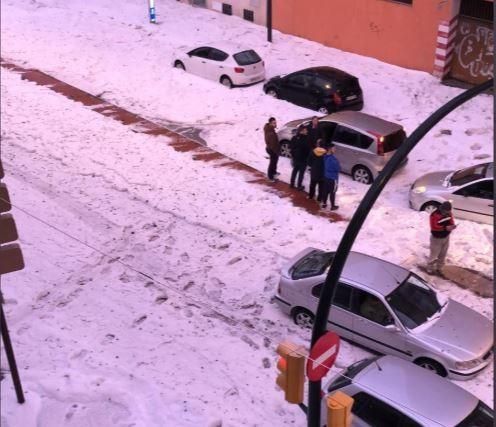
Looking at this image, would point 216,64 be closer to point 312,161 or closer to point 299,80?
point 299,80

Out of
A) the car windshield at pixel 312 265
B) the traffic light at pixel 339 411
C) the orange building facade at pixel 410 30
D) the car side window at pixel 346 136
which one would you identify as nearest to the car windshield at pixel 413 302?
the car windshield at pixel 312 265

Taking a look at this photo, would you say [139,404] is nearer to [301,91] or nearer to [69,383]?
[69,383]

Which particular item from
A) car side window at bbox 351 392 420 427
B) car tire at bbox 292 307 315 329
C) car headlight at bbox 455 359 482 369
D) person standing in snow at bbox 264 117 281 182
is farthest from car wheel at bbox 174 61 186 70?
car side window at bbox 351 392 420 427

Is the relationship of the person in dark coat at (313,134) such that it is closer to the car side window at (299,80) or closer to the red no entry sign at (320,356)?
the car side window at (299,80)

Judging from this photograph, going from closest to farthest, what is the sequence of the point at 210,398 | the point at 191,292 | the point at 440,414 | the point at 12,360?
1. the point at 440,414
2. the point at 12,360
3. the point at 210,398
4. the point at 191,292

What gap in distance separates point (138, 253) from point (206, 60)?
33.7 ft

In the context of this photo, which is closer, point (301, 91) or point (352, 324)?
point (352, 324)

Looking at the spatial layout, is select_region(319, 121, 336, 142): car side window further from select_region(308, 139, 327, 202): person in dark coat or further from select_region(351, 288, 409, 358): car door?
select_region(351, 288, 409, 358): car door

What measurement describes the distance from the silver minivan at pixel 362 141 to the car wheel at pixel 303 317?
540 cm

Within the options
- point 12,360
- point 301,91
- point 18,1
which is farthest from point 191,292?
point 18,1

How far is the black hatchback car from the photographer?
2106 cm

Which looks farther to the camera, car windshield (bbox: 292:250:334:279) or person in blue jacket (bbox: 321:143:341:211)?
person in blue jacket (bbox: 321:143:341:211)

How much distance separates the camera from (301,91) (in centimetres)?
2158

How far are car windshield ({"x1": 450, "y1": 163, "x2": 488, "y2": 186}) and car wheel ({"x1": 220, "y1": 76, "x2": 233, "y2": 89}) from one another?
29.6ft
